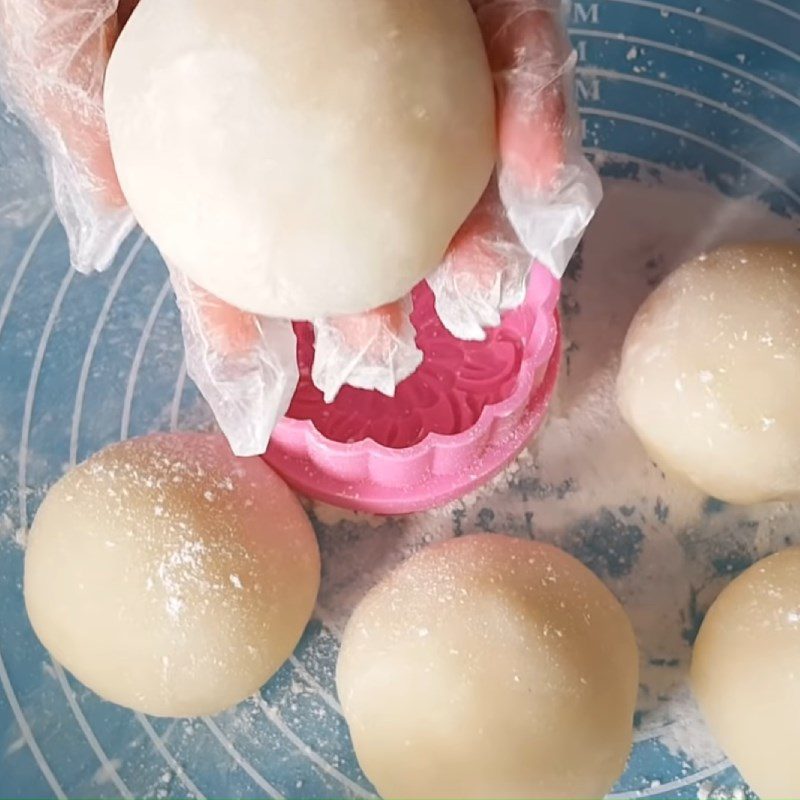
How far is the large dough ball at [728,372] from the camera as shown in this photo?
2.88 ft

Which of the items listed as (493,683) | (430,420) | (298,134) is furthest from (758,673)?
(298,134)

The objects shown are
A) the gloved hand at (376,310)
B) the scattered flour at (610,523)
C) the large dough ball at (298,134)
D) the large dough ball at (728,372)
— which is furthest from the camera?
the scattered flour at (610,523)

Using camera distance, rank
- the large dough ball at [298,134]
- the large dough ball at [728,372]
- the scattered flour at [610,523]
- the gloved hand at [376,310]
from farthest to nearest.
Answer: the scattered flour at [610,523]
the large dough ball at [728,372]
the gloved hand at [376,310]
the large dough ball at [298,134]

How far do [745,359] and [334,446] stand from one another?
0.38 metres

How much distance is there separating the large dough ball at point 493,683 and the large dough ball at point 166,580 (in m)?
0.09

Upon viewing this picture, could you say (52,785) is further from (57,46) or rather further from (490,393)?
(57,46)

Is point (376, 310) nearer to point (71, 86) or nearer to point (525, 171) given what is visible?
point (525, 171)

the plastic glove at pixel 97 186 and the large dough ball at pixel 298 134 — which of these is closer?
the large dough ball at pixel 298 134

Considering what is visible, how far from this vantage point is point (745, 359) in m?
0.88

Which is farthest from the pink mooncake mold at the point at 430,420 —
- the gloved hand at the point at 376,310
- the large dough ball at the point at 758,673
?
the large dough ball at the point at 758,673

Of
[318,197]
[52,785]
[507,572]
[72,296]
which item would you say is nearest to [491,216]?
[318,197]

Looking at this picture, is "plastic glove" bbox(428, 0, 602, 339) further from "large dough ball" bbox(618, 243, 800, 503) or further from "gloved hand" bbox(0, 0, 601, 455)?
"large dough ball" bbox(618, 243, 800, 503)

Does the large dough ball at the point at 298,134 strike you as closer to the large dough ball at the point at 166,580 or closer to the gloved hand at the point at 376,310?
the gloved hand at the point at 376,310

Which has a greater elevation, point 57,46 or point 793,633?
point 57,46
